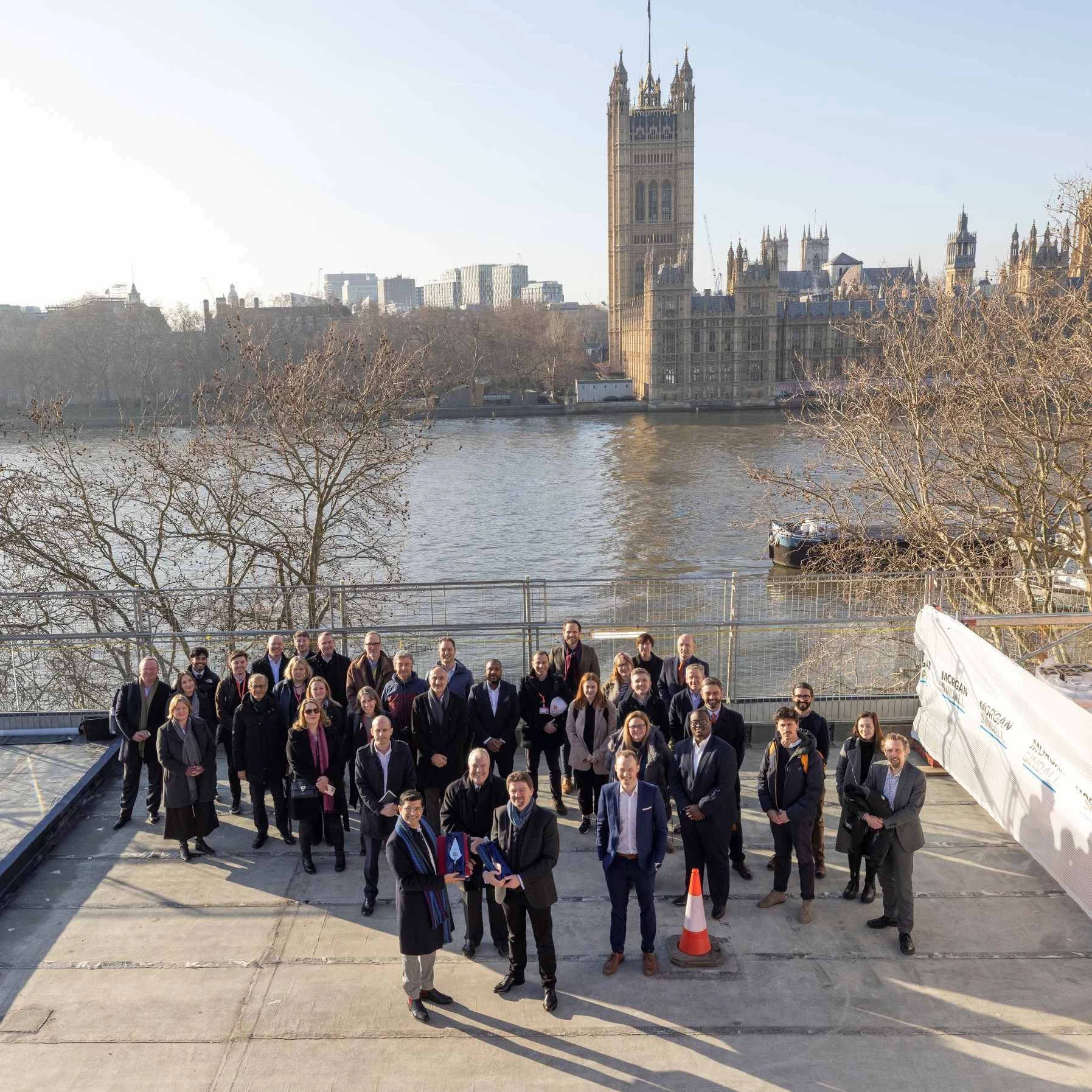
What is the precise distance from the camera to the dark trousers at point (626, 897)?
18.8 ft

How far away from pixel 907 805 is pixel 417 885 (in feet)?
9.64

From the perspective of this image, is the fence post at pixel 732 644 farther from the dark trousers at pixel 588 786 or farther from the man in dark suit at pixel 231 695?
the man in dark suit at pixel 231 695

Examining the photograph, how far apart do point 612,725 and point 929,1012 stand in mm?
2815

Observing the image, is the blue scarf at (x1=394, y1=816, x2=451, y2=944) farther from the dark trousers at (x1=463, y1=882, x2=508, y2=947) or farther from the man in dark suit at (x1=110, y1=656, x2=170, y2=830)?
the man in dark suit at (x1=110, y1=656, x2=170, y2=830)

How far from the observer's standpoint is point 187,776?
7125 millimetres

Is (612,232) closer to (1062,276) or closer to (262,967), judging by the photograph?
(1062,276)

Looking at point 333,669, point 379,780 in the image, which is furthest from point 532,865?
point 333,669

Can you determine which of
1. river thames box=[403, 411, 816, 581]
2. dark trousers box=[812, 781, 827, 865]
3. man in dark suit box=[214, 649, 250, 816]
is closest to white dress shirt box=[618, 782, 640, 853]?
dark trousers box=[812, 781, 827, 865]

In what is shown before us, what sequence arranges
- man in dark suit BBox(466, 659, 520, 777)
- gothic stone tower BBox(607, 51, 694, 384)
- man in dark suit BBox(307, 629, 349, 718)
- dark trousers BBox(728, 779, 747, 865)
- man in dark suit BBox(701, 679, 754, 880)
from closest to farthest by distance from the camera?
man in dark suit BBox(701, 679, 754, 880) < dark trousers BBox(728, 779, 747, 865) < man in dark suit BBox(466, 659, 520, 777) < man in dark suit BBox(307, 629, 349, 718) < gothic stone tower BBox(607, 51, 694, 384)

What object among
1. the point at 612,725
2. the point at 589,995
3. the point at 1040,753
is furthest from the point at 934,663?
the point at 589,995

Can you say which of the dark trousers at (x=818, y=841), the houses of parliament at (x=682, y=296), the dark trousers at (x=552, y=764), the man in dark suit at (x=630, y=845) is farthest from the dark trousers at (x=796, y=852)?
Answer: the houses of parliament at (x=682, y=296)

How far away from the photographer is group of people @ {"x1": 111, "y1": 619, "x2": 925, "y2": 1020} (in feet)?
18.0

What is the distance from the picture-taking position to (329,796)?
6.89m

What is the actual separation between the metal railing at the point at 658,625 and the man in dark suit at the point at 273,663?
4.48 ft
